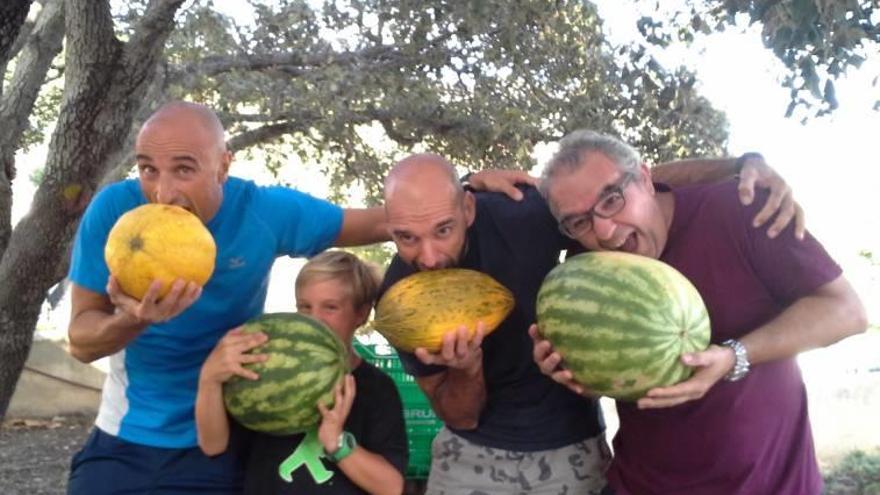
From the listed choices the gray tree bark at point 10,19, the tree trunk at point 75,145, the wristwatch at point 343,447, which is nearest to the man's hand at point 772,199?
the wristwatch at point 343,447

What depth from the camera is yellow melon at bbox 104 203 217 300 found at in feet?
8.48

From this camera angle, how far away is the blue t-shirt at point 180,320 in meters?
3.04

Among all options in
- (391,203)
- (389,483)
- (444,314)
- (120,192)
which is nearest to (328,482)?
(389,483)

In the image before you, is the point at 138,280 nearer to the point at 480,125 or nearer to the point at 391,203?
the point at 391,203

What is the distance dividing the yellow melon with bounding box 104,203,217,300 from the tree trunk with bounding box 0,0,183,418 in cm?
268

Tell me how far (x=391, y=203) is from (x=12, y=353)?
3.26 metres

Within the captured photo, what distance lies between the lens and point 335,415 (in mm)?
2904

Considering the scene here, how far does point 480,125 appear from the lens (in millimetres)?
8953

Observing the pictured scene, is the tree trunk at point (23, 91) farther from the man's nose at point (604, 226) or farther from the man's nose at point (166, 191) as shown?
the man's nose at point (604, 226)

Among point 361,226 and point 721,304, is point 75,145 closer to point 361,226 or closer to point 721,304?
point 361,226

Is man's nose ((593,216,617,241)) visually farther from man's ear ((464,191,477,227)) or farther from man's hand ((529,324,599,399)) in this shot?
man's ear ((464,191,477,227))

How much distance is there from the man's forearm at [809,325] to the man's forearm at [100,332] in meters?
1.65

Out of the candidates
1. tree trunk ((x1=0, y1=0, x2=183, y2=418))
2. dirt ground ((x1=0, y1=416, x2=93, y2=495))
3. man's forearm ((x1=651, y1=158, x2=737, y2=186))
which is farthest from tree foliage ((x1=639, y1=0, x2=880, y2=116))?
dirt ground ((x1=0, y1=416, x2=93, y2=495))

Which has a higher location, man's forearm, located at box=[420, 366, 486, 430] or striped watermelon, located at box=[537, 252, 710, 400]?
striped watermelon, located at box=[537, 252, 710, 400]
